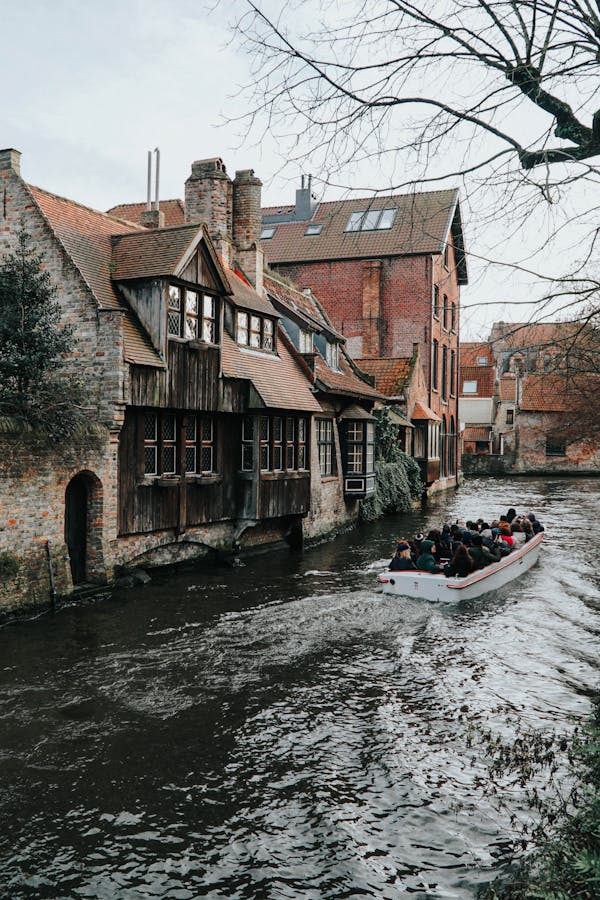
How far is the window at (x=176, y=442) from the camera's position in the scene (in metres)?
14.9

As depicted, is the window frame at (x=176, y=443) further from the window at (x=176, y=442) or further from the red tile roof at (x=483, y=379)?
the red tile roof at (x=483, y=379)

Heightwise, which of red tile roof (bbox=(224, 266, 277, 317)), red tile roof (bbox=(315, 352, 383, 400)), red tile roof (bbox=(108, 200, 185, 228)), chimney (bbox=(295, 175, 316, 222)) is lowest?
red tile roof (bbox=(315, 352, 383, 400))

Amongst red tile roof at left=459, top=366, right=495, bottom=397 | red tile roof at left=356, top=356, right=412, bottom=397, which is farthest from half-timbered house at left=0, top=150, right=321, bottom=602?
red tile roof at left=459, top=366, right=495, bottom=397

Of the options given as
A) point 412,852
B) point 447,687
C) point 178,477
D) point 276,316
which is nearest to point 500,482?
point 276,316

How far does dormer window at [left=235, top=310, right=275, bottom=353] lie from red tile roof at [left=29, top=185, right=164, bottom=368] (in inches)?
149

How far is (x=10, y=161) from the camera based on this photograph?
14391 millimetres

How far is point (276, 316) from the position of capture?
63.8 feet

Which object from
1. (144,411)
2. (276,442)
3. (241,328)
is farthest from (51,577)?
(241,328)

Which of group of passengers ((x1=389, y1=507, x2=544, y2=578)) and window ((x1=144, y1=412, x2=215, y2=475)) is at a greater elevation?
window ((x1=144, y1=412, x2=215, y2=475))

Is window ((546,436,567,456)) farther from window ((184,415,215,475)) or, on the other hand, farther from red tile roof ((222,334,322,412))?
window ((184,415,215,475))

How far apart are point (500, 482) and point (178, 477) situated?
35.6 meters

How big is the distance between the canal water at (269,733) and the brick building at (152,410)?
142cm

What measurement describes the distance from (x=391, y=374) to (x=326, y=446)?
9.88 meters

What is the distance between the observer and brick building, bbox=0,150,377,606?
12.7 m
